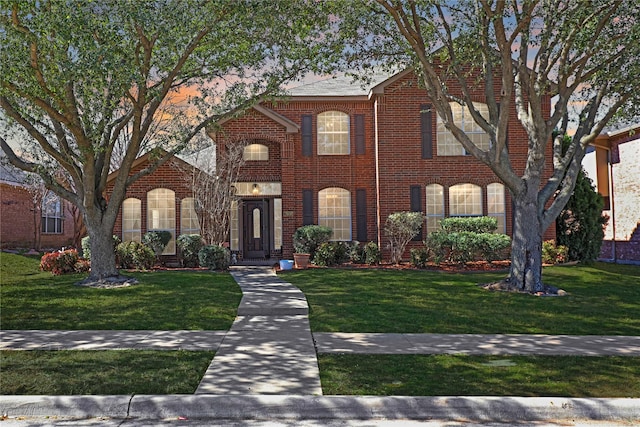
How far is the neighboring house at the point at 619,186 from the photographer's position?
22.3 m

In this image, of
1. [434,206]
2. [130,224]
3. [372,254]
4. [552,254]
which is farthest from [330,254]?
[130,224]

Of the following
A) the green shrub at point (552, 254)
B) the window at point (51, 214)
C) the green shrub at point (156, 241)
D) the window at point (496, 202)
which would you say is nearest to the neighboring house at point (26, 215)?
the window at point (51, 214)

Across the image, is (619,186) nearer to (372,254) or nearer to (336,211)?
(372,254)

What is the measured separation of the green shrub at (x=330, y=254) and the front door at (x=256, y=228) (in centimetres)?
433

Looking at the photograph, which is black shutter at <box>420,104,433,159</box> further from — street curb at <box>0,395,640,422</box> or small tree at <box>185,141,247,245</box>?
street curb at <box>0,395,640,422</box>

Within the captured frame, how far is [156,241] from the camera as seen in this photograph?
805 inches

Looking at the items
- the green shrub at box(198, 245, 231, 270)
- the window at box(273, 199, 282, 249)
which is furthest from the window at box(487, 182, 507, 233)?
the green shrub at box(198, 245, 231, 270)

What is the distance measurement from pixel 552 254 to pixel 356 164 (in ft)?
25.3

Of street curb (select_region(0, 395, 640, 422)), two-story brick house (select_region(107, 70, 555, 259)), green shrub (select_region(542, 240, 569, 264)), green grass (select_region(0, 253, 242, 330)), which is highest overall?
two-story brick house (select_region(107, 70, 555, 259))

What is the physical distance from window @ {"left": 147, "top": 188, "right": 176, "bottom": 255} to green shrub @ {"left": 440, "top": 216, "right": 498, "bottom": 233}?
33.1 ft

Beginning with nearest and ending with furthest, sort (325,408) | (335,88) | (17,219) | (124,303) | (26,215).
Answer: (325,408)
(124,303)
(335,88)
(17,219)
(26,215)

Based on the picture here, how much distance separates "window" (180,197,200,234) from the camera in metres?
21.8

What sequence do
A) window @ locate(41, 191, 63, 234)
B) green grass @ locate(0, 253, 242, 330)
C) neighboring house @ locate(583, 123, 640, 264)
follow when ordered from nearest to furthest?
1. green grass @ locate(0, 253, 242, 330)
2. neighboring house @ locate(583, 123, 640, 264)
3. window @ locate(41, 191, 63, 234)

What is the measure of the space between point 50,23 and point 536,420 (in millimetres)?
11769
